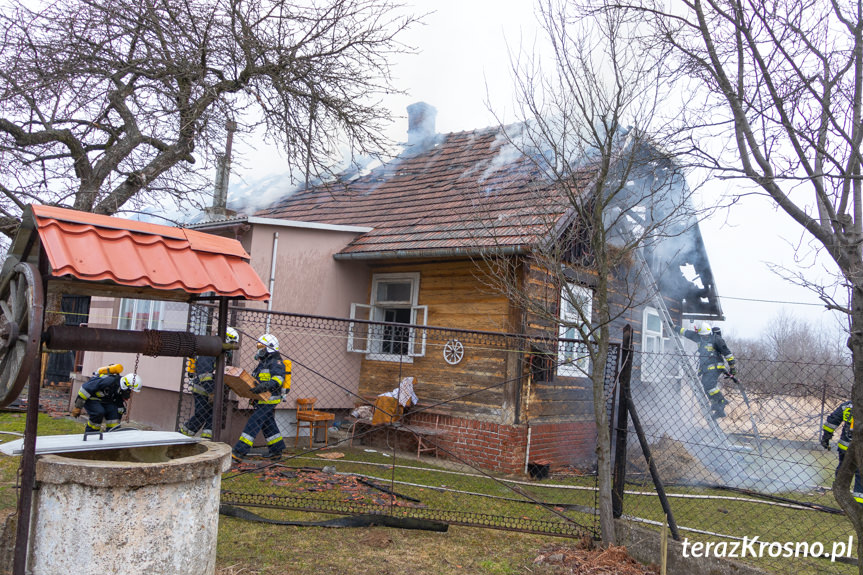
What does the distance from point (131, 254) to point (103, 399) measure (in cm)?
608

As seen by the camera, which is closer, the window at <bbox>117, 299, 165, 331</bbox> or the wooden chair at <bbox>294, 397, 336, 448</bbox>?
the wooden chair at <bbox>294, 397, 336, 448</bbox>

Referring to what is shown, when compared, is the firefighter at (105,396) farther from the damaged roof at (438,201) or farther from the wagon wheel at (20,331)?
Result: the wagon wheel at (20,331)

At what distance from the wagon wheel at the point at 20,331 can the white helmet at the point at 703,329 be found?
11.2 m

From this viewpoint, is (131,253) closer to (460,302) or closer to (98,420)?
(98,420)

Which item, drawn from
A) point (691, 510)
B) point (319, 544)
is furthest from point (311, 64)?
point (691, 510)

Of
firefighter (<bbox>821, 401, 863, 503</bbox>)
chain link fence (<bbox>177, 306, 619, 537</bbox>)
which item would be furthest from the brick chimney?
firefighter (<bbox>821, 401, 863, 503</bbox>)

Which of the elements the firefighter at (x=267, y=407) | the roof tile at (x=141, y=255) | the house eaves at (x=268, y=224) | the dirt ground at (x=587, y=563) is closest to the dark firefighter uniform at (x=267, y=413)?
the firefighter at (x=267, y=407)

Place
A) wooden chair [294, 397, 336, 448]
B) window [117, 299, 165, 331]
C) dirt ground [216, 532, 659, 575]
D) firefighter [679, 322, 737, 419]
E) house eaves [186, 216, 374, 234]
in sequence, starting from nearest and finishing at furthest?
1. dirt ground [216, 532, 659, 575]
2. house eaves [186, 216, 374, 234]
3. wooden chair [294, 397, 336, 448]
4. firefighter [679, 322, 737, 419]
5. window [117, 299, 165, 331]

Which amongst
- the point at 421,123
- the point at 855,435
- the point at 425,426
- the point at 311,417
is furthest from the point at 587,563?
the point at 421,123

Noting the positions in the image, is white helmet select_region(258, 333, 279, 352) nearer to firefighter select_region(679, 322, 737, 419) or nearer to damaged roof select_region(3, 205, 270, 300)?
damaged roof select_region(3, 205, 270, 300)

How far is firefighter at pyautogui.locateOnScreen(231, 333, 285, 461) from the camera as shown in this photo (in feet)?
26.5

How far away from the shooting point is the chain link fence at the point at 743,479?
5.77 m

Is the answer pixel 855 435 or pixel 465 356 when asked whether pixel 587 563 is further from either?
pixel 465 356

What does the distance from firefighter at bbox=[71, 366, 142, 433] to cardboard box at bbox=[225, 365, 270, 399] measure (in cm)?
117
